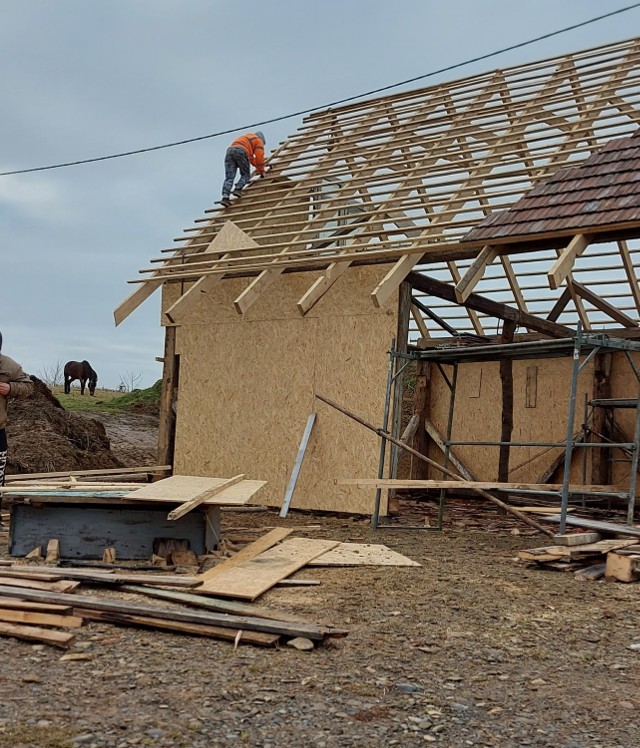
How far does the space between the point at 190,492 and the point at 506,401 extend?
21.4 ft

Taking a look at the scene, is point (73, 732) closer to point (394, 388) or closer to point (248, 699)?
point (248, 699)

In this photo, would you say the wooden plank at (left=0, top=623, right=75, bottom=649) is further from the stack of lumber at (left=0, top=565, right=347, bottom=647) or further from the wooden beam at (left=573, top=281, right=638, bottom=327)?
the wooden beam at (left=573, top=281, right=638, bottom=327)

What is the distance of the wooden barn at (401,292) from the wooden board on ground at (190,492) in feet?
6.77

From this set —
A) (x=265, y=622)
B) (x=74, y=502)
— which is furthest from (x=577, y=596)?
(x=74, y=502)

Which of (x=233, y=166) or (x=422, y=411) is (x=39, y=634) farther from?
(x=422, y=411)

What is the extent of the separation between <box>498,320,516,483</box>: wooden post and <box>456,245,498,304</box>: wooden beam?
2725 mm

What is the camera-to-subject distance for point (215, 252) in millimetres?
11758

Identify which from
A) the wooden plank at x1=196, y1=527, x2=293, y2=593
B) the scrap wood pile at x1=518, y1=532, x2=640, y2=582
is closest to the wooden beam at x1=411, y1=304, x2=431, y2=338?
the wooden plank at x1=196, y1=527, x2=293, y2=593

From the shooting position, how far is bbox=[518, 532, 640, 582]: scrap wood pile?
21.4ft

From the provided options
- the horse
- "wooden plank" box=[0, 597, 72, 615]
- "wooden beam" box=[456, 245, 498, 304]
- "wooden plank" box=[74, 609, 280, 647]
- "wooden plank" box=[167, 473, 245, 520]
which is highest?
"wooden beam" box=[456, 245, 498, 304]

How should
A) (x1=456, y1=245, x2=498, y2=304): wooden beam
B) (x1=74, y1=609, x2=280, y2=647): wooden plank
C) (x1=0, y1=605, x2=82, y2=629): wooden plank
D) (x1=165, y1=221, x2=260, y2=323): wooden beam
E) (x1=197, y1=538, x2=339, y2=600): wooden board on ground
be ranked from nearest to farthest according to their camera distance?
(x1=74, y1=609, x2=280, y2=647): wooden plank → (x1=0, y1=605, x2=82, y2=629): wooden plank → (x1=197, y1=538, x2=339, y2=600): wooden board on ground → (x1=456, y1=245, x2=498, y2=304): wooden beam → (x1=165, y1=221, x2=260, y2=323): wooden beam

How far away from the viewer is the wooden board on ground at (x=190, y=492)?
655cm

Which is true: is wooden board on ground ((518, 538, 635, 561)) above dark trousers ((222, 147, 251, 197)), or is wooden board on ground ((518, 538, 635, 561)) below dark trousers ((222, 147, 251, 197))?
below

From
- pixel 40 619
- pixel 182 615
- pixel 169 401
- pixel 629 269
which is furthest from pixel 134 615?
pixel 629 269
